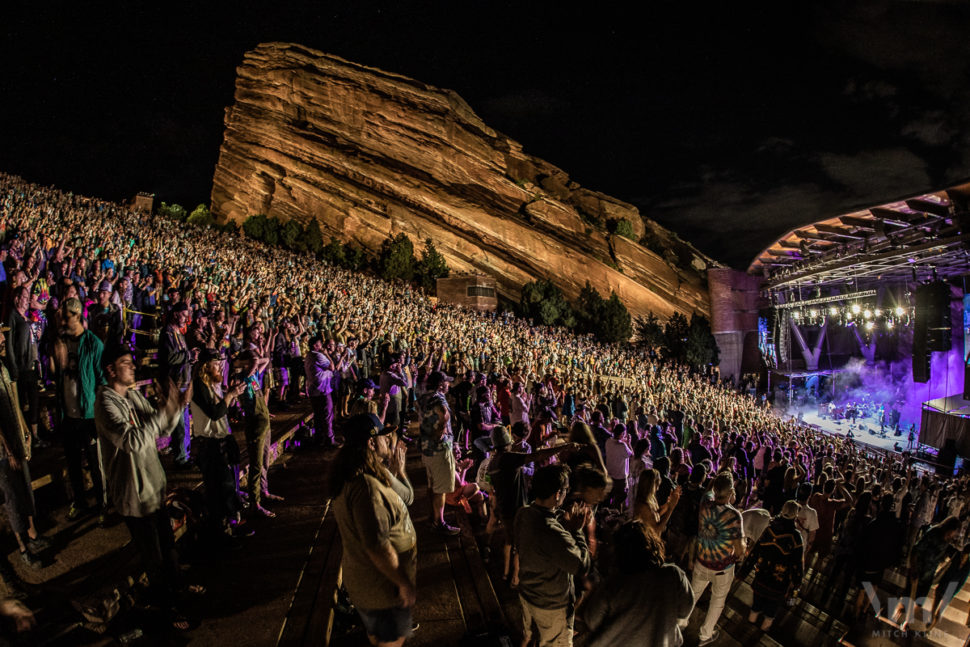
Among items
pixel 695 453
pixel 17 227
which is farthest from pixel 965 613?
pixel 17 227

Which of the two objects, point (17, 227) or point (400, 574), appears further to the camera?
point (17, 227)

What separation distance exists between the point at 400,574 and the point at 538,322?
40642 mm

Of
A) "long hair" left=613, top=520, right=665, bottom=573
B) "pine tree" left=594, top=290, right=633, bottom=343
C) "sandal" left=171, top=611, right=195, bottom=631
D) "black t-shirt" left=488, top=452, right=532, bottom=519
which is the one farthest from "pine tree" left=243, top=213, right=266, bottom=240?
"long hair" left=613, top=520, right=665, bottom=573

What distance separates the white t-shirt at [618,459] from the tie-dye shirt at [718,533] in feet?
6.69

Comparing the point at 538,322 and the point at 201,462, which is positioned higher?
the point at 538,322

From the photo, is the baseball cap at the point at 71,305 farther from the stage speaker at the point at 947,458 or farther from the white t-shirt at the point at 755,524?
the stage speaker at the point at 947,458

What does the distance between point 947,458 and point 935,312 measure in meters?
5.18

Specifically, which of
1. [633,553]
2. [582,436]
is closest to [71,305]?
[582,436]

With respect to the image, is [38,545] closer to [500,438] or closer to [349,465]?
[349,465]

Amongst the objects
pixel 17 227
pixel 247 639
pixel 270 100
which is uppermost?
pixel 270 100

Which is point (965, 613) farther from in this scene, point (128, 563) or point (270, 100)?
point (270, 100)

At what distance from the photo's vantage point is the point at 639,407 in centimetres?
1219

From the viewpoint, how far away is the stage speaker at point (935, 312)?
13406mm

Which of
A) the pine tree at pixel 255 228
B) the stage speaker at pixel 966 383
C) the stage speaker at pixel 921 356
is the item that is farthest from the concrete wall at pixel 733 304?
the pine tree at pixel 255 228
